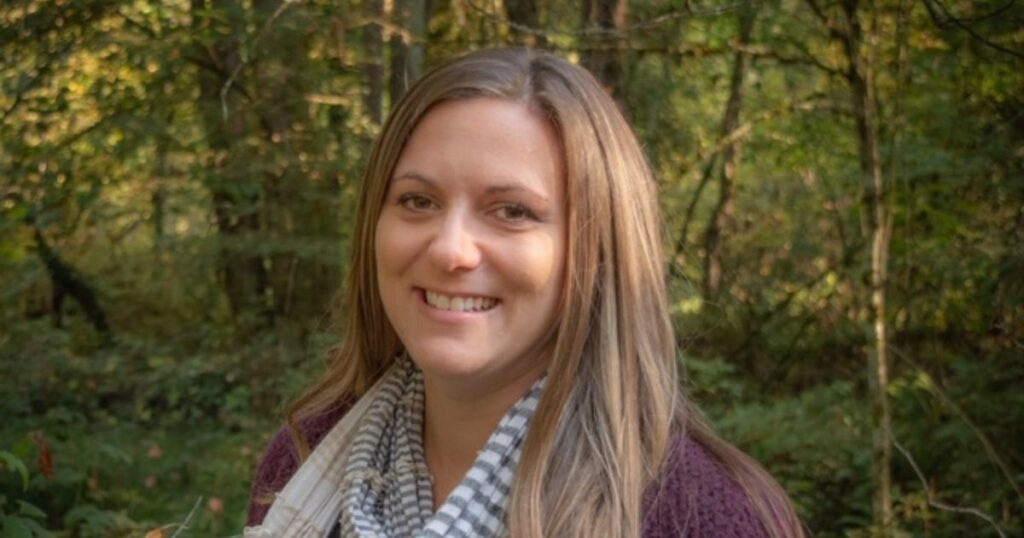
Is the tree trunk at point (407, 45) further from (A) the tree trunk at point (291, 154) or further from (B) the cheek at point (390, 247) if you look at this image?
(B) the cheek at point (390, 247)

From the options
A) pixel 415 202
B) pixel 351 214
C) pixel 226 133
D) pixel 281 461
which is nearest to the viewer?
pixel 415 202

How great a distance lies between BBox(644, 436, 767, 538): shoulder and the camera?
165cm

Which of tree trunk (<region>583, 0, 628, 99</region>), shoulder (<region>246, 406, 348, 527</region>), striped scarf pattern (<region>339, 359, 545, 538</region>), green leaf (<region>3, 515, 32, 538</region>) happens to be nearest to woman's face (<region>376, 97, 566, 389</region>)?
striped scarf pattern (<region>339, 359, 545, 538</region>)

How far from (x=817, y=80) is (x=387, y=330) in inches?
228

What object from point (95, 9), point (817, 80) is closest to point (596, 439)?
point (95, 9)

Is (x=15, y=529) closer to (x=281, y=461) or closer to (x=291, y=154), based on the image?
(x=281, y=461)

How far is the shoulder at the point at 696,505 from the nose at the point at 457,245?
39 cm

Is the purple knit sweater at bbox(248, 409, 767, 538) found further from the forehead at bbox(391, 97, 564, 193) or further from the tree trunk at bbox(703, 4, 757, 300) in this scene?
the tree trunk at bbox(703, 4, 757, 300)

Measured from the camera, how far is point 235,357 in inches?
278

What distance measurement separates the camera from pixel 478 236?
171cm

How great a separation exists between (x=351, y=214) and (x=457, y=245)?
4509mm

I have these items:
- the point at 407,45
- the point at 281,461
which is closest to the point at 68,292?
the point at 407,45

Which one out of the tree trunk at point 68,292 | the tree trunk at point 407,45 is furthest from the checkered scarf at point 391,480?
the tree trunk at point 68,292

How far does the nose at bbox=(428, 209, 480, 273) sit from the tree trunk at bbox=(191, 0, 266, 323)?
3396 mm
